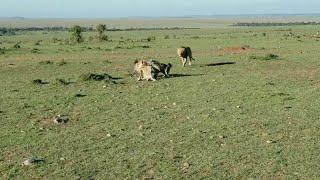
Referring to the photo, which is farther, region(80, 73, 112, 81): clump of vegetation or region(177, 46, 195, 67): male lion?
region(177, 46, 195, 67): male lion

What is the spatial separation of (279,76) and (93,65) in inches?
407

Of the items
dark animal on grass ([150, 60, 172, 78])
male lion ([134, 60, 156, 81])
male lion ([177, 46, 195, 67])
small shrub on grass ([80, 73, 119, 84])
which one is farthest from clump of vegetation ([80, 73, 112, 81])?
male lion ([177, 46, 195, 67])

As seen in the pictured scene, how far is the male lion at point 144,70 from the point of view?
920 inches

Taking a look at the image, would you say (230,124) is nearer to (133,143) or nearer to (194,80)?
(133,143)

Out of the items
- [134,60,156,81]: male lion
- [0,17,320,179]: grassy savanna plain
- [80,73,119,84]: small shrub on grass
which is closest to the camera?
[0,17,320,179]: grassy savanna plain

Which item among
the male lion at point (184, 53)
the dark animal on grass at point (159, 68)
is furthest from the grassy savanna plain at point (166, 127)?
the male lion at point (184, 53)

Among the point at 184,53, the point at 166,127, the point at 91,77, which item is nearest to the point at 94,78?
the point at 91,77

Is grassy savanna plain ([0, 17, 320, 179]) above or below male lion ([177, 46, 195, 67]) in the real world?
below

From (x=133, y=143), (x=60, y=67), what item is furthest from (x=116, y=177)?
(x=60, y=67)

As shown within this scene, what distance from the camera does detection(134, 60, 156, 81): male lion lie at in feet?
76.6

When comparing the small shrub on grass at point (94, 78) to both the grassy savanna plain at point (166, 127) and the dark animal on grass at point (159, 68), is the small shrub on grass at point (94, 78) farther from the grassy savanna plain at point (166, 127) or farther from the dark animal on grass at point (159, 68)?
the dark animal on grass at point (159, 68)

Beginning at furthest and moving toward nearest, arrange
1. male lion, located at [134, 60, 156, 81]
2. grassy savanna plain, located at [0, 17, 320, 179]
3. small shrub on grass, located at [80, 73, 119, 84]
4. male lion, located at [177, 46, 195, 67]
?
male lion, located at [177, 46, 195, 67] < small shrub on grass, located at [80, 73, 119, 84] < male lion, located at [134, 60, 156, 81] < grassy savanna plain, located at [0, 17, 320, 179]

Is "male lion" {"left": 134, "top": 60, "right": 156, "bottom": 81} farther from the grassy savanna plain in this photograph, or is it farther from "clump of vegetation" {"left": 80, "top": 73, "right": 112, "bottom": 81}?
"clump of vegetation" {"left": 80, "top": 73, "right": 112, "bottom": 81}

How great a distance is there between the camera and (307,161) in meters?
11.4
